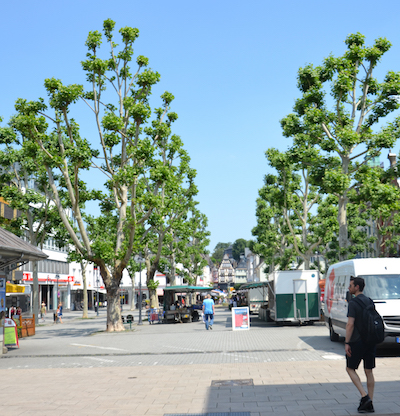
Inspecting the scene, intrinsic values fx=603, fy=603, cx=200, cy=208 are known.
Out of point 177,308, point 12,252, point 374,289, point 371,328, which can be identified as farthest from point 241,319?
point 371,328

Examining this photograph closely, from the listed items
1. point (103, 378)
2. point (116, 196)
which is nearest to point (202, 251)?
point (116, 196)

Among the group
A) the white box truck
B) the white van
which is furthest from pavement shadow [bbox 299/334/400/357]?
the white box truck

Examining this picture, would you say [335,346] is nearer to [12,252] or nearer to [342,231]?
[12,252]

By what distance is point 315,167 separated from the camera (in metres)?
30.5

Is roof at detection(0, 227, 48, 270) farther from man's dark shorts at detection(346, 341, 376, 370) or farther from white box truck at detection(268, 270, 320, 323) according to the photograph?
white box truck at detection(268, 270, 320, 323)

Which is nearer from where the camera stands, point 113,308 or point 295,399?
point 295,399

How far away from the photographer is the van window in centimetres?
1516

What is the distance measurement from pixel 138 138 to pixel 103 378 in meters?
19.4

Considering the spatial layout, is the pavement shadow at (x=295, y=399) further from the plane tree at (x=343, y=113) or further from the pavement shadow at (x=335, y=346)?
the plane tree at (x=343, y=113)

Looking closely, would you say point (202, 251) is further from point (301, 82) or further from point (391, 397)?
point (391, 397)

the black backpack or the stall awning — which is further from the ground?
the stall awning

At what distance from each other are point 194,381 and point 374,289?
20.6 ft

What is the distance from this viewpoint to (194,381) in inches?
448

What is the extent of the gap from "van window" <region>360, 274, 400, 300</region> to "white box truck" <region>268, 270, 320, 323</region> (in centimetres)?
1343
